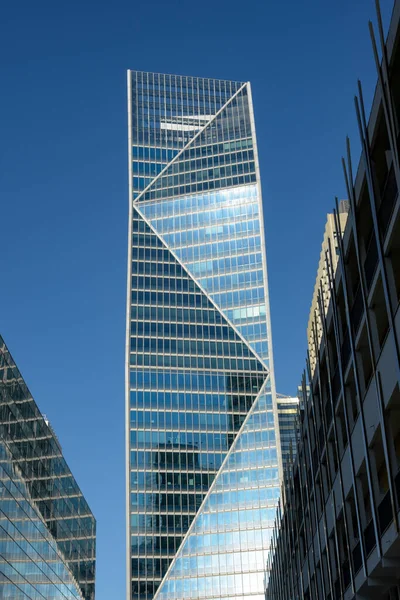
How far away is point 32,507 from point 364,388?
159 ft

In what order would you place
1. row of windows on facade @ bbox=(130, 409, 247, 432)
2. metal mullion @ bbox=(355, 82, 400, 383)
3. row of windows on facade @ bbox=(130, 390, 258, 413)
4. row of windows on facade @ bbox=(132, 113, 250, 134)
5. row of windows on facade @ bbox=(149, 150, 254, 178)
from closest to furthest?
metal mullion @ bbox=(355, 82, 400, 383) < row of windows on facade @ bbox=(130, 409, 247, 432) < row of windows on facade @ bbox=(130, 390, 258, 413) < row of windows on facade @ bbox=(149, 150, 254, 178) < row of windows on facade @ bbox=(132, 113, 250, 134)

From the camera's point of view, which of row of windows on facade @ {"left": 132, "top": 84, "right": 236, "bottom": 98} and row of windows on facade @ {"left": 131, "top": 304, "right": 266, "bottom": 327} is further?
row of windows on facade @ {"left": 132, "top": 84, "right": 236, "bottom": 98}

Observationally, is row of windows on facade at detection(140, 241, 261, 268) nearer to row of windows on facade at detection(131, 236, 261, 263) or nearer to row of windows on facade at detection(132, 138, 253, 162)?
row of windows on facade at detection(131, 236, 261, 263)

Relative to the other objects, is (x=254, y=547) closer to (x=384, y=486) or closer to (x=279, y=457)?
(x=279, y=457)

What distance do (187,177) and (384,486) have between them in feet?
475

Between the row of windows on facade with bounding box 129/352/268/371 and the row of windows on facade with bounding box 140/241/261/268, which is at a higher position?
the row of windows on facade with bounding box 140/241/261/268

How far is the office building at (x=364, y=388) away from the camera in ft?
95.0

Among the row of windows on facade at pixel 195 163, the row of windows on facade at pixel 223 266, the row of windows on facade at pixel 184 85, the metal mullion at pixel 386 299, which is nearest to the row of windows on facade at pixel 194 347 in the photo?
the row of windows on facade at pixel 223 266

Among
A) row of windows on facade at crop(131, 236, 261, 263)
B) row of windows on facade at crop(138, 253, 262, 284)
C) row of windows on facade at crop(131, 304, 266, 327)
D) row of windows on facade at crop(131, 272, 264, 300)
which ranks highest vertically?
→ row of windows on facade at crop(131, 236, 261, 263)

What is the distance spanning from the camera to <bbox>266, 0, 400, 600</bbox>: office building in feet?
95.0

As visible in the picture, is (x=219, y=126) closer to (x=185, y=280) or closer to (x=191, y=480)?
(x=185, y=280)

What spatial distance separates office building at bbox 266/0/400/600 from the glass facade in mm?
26323

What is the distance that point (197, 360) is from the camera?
523ft

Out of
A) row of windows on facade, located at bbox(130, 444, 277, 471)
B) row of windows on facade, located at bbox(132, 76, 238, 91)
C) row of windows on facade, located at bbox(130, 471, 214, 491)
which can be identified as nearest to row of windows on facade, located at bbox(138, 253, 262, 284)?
row of windows on facade, located at bbox(130, 444, 277, 471)
